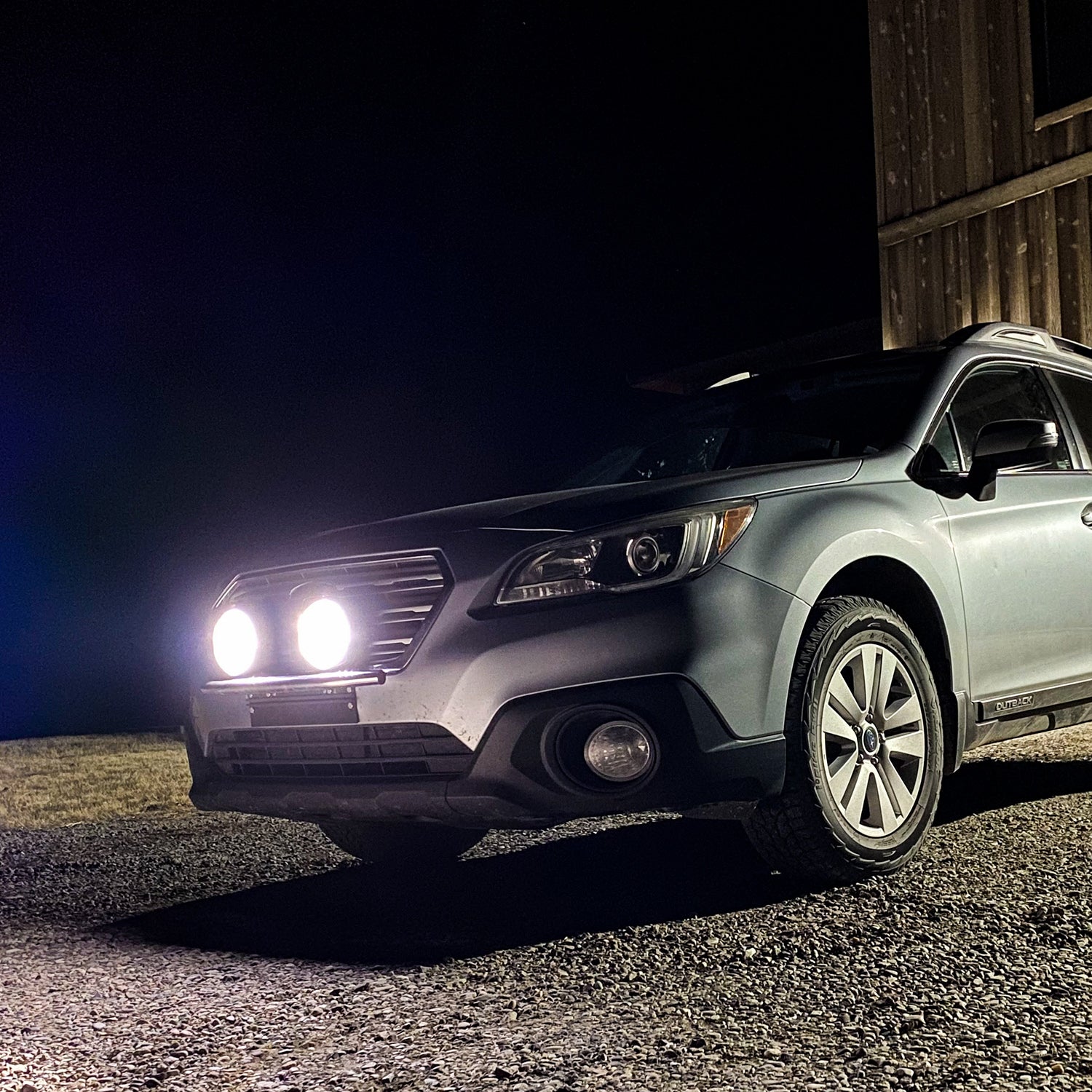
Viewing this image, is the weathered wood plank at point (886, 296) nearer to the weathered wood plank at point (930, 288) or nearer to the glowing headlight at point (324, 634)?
the weathered wood plank at point (930, 288)

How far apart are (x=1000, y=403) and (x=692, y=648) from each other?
2339 millimetres

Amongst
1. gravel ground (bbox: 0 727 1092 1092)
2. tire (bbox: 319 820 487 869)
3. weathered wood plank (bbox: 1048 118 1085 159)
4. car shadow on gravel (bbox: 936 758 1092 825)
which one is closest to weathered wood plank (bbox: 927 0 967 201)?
weathered wood plank (bbox: 1048 118 1085 159)

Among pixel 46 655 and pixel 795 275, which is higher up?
pixel 795 275

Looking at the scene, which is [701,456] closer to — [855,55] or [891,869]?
[891,869]

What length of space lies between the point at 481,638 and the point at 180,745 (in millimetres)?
7739

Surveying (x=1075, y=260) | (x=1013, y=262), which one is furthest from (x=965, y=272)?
(x=1075, y=260)

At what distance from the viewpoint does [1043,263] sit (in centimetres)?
999

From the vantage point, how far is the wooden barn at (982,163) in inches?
385

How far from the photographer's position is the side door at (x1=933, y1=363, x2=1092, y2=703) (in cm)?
462

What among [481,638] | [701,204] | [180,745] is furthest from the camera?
[701,204]

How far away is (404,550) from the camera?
3977 mm

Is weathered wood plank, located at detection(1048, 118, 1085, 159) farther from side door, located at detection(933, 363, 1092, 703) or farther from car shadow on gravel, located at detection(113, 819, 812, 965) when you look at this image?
car shadow on gravel, located at detection(113, 819, 812, 965)

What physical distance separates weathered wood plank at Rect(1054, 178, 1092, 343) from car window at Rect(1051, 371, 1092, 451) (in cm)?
424

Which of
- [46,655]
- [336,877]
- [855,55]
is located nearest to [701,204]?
[855,55]
